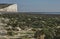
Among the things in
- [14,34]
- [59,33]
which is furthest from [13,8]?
[59,33]

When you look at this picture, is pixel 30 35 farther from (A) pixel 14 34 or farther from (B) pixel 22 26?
(B) pixel 22 26

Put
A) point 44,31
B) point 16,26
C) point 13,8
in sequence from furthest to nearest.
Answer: point 13,8 → point 16,26 → point 44,31

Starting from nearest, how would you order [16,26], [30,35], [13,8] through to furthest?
[30,35] → [16,26] → [13,8]

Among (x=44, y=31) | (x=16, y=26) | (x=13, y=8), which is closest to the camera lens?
(x=44, y=31)

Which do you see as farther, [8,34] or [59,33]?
[8,34]

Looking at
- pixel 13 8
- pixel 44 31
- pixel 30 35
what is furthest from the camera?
pixel 13 8

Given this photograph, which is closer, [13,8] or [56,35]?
[56,35]

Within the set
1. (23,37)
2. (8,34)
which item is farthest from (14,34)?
(23,37)

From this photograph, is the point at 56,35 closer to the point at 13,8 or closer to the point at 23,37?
the point at 23,37
